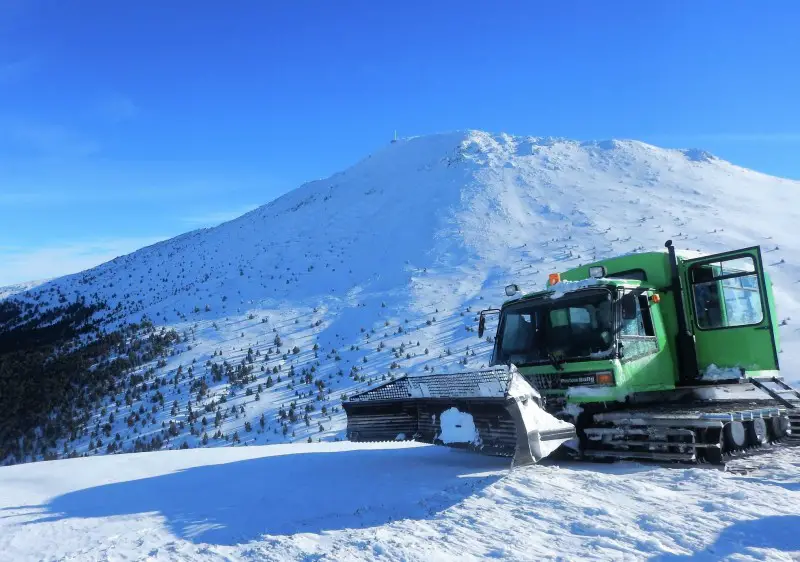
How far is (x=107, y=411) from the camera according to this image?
65.9ft

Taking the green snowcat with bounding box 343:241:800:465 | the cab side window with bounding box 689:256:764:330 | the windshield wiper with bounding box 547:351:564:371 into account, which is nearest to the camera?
the green snowcat with bounding box 343:241:800:465

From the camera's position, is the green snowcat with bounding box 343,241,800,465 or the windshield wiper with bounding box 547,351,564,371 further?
the windshield wiper with bounding box 547,351,564,371

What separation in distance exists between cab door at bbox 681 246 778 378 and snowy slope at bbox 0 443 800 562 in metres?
1.58

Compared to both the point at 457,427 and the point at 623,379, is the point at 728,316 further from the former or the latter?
the point at 457,427

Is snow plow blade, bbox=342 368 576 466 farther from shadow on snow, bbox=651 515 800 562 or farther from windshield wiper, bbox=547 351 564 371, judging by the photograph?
shadow on snow, bbox=651 515 800 562

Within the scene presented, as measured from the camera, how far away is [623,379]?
27.5ft

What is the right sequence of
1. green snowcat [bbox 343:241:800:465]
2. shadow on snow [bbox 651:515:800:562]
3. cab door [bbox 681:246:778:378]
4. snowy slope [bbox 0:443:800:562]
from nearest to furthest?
1. shadow on snow [bbox 651:515:800:562]
2. snowy slope [bbox 0:443:800:562]
3. green snowcat [bbox 343:241:800:465]
4. cab door [bbox 681:246:778:378]

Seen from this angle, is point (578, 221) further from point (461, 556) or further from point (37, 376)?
point (461, 556)

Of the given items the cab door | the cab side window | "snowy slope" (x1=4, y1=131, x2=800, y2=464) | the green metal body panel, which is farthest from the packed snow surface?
"snowy slope" (x1=4, y1=131, x2=800, y2=464)

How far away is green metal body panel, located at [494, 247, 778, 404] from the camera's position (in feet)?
29.0

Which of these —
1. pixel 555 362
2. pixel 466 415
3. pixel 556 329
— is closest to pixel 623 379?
pixel 555 362

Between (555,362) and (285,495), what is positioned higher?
(555,362)

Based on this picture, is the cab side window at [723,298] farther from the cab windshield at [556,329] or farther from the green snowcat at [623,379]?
the cab windshield at [556,329]

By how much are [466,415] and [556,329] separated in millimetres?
2429
